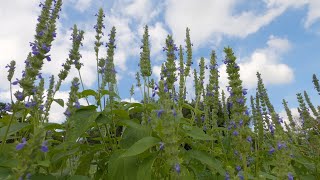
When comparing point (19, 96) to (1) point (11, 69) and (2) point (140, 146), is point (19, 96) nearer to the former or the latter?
(2) point (140, 146)

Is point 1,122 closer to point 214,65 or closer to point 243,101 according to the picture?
point 243,101

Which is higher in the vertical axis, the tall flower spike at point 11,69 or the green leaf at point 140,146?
Result: the tall flower spike at point 11,69

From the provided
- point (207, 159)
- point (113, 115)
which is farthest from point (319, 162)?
point (113, 115)

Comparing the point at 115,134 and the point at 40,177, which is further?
the point at 115,134

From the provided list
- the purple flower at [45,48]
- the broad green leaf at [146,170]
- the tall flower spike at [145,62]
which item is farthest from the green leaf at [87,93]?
the broad green leaf at [146,170]

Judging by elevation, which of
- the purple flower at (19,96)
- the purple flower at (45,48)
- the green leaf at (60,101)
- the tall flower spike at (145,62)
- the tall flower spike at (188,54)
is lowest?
the purple flower at (19,96)

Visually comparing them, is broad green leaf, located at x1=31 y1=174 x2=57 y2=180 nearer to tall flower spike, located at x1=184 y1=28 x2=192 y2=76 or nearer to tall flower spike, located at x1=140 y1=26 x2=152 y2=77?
tall flower spike, located at x1=140 y1=26 x2=152 y2=77

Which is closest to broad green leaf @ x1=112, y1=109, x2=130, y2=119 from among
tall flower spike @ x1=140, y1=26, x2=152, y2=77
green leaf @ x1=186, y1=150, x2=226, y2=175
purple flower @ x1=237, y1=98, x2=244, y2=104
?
green leaf @ x1=186, y1=150, x2=226, y2=175

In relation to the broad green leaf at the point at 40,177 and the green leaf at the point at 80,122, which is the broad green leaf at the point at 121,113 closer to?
the green leaf at the point at 80,122

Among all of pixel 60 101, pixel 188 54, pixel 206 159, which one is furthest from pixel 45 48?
pixel 188 54

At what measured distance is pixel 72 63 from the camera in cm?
466

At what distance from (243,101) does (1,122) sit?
2.95 meters

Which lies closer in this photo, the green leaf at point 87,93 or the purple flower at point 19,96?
the purple flower at point 19,96

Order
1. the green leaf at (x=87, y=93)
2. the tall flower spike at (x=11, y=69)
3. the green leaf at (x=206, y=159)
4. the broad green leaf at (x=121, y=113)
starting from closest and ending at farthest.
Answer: the green leaf at (x=206, y=159), the broad green leaf at (x=121, y=113), the green leaf at (x=87, y=93), the tall flower spike at (x=11, y=69)
